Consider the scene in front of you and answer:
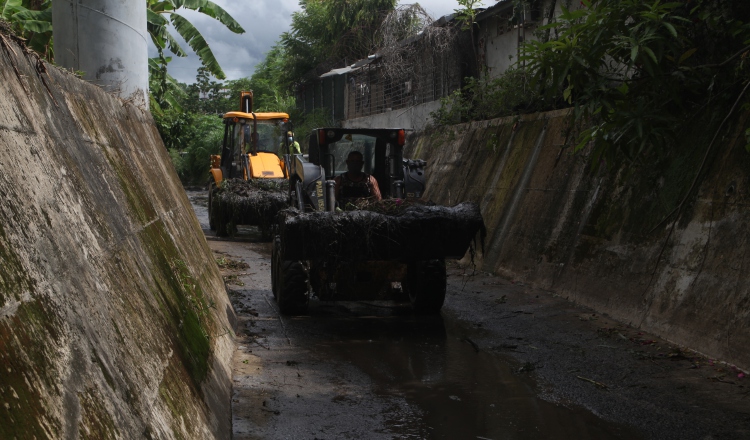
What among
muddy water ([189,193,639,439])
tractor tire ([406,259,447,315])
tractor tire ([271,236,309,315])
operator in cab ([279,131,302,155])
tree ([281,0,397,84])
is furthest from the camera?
tree ([281,0,397,84])

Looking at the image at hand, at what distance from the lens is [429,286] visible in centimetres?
986

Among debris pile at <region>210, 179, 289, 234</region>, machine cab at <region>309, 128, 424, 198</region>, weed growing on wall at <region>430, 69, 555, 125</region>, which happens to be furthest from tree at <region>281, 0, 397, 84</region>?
machine cab at <region>309, 128, 424, 198</region>

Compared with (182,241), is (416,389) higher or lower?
lower

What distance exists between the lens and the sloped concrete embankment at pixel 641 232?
25.0ft

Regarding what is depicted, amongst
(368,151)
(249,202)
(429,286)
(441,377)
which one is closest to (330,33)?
(249,202)

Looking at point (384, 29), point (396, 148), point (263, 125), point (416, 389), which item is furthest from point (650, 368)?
point (384, 29)

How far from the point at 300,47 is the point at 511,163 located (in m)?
28.8

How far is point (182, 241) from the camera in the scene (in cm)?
730

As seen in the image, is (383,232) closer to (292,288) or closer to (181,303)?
(292,288)

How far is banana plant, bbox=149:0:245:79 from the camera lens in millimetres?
16812

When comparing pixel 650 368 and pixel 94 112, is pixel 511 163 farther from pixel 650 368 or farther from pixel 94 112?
pixel 94 112

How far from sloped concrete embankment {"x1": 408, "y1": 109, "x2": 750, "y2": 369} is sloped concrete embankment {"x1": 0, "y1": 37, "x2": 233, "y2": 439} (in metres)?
4.86

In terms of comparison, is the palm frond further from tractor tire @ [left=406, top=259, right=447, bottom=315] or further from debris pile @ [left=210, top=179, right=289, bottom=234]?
tractor tire @ [left=406, top=259, right=447, bottom=315]

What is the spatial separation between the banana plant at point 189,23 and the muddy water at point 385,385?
926cm
